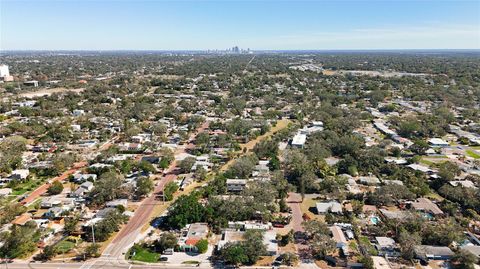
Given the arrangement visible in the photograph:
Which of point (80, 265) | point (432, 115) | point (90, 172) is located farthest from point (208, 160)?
point (432, 115)

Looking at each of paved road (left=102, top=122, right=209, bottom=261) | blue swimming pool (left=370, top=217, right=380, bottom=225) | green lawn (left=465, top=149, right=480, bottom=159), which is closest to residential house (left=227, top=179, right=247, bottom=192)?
paved road (left=102, top=122, right=209, bottom=261)

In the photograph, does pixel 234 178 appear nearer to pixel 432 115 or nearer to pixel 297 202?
pixel 297 202

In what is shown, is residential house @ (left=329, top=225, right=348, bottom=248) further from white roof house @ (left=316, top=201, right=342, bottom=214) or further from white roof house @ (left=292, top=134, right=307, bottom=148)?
white roof house @ (left=292, top=134, right=307, bottom=148)

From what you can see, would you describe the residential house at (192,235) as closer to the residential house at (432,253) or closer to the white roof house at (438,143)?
the residential house at (432,253)

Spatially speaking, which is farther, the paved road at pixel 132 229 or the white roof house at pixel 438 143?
the white roof house at pixel 438 143

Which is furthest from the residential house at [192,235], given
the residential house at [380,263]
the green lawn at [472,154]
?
the green lawn at [472,154]

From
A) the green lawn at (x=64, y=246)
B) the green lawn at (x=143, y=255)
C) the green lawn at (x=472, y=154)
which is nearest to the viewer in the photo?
the green lawn at (x=143, y=255)

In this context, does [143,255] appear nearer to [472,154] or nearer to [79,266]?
[79,266]
